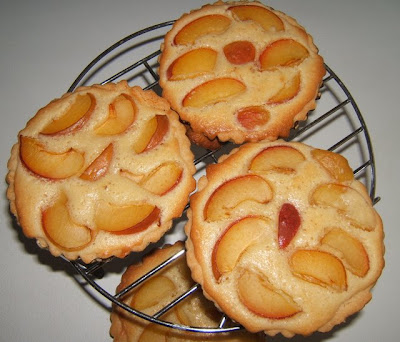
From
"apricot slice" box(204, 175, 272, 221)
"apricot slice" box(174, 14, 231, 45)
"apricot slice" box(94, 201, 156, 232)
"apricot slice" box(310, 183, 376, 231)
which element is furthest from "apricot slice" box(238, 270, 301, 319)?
"apricot slice" box(174, 14, 231, 45)

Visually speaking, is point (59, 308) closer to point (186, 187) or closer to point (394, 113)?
point (186, 187)

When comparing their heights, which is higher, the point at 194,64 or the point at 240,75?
the point at 194,64

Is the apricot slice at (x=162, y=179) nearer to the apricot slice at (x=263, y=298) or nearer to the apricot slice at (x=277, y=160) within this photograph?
the apricot slice at (x=277, y=160)

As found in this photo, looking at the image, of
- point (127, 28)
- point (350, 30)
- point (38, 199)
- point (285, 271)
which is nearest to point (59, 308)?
point (38, 199)

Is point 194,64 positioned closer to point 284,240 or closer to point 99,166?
point 99,166

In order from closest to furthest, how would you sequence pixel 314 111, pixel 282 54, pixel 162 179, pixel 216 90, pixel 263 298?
pixel 263 298 < pixel 162 179 < pixel 216 90 < pixel 282 54 < pixel 314 111

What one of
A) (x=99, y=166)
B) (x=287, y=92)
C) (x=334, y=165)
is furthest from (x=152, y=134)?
(x=334, y=165)
